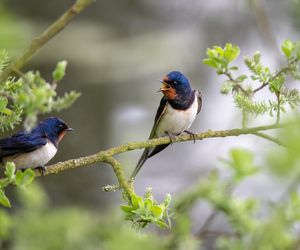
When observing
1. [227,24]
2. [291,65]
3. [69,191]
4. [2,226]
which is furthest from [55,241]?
[227,24]

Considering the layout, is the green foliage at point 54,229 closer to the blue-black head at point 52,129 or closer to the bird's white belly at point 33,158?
the bird's white belly at point 33,158

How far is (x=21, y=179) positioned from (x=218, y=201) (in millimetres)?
1368

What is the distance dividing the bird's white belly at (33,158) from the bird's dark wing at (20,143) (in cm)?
→ 2

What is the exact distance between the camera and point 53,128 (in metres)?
3.33

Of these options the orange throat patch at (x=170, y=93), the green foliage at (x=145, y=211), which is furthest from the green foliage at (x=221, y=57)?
the orange throat patch at (x=170, y=93)

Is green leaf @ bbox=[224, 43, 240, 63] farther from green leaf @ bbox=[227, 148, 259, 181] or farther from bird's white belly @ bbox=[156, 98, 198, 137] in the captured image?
bird's white belly @ bbox=[156, 98, 198, 137]

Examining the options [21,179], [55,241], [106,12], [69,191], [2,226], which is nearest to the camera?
[21,179]

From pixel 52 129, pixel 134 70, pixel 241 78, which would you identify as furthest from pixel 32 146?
Answer: pixel 134 70

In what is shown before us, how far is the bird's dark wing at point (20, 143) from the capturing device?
111 inches

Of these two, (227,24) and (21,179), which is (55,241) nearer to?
(21,179)

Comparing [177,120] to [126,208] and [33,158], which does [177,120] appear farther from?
[126,208]

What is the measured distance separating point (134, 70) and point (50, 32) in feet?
19.4

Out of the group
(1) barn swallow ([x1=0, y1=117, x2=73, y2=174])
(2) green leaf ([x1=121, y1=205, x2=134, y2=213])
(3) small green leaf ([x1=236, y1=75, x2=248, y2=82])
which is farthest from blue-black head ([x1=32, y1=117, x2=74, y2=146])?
(2) green leaf ([x1=121, y1=205, x2=134, y2=213])

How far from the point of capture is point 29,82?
126 centimetres
